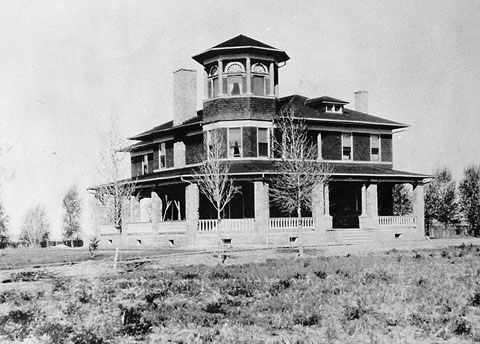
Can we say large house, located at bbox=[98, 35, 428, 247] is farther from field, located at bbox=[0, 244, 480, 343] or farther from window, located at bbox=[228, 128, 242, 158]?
field, located at bbox=[0, 244, 480, 343]

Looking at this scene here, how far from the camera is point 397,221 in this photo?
37.3 m

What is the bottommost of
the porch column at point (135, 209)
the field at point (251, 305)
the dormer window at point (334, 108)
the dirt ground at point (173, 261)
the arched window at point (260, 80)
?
the dirt ground at point (173, 261)

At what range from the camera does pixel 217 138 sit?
3462 centimetres

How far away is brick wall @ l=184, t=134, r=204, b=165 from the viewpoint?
37781 millimetres

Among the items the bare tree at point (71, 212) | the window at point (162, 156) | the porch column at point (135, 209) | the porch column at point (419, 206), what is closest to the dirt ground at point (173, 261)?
the porch column at point (419, 206)

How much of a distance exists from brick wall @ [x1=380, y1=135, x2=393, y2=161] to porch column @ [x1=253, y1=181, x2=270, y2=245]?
1171 centimetres

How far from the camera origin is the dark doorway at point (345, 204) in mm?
38312

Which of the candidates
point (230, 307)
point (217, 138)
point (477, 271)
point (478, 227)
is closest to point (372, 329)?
point (230, 307)

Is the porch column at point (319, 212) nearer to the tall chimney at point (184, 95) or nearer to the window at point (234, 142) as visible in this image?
the window at point (234, 142)

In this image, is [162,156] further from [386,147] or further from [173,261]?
[173,261]

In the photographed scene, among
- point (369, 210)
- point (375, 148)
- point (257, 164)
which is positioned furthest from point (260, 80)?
point (369, 210)

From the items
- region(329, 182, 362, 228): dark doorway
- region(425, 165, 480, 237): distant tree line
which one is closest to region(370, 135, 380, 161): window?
region(329, 182, 362, 228): dark doorway

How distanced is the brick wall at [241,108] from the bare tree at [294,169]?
0.86 m

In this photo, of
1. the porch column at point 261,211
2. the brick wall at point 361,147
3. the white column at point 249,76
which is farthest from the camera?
the brick wall at point 361,147
